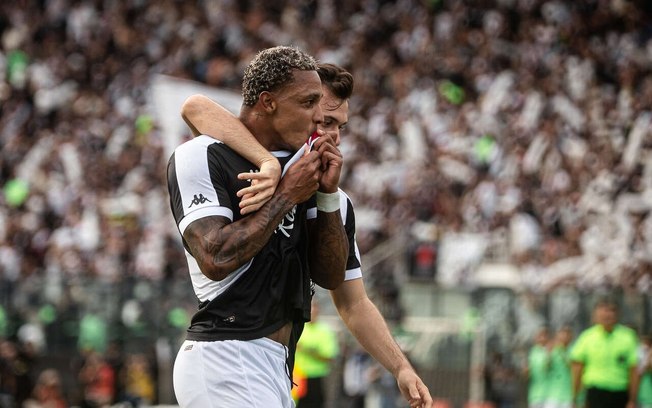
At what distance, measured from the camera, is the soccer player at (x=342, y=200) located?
4.34 meters

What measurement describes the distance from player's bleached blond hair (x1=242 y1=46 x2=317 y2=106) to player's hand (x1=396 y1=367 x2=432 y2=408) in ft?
3.77

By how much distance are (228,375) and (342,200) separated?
3.05ft

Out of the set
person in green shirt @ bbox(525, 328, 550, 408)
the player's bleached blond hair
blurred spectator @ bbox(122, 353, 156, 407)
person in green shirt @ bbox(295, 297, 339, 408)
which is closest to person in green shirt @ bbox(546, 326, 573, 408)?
person in green shirt @ bbox(525, 328, 550, 408)

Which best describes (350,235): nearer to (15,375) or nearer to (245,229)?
(245,229)

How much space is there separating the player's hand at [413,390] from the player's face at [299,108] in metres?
0.94

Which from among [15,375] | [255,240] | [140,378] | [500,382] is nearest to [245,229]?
[255,240]

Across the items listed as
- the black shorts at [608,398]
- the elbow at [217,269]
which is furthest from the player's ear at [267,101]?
the black shorts at [608,398]

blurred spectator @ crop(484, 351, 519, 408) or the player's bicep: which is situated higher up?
the player's bicep

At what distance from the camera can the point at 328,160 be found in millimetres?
4348

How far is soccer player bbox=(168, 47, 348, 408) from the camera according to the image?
4223mm

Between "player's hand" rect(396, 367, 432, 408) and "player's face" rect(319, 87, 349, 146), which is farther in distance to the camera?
"player's face" rect(319, 87, 349, 146)

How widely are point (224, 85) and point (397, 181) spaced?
5790mm

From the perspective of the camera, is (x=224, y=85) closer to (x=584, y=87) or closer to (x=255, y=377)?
(x=584, y=87)

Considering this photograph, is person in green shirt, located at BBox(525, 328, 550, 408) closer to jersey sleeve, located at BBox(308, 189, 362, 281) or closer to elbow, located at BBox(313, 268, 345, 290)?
jersey sleeve, located at BBox(308, 189, 362, 281)
